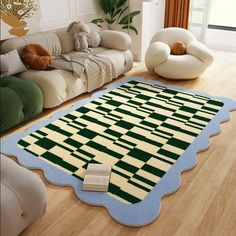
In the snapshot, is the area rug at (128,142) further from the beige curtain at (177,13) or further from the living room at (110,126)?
the beige curtain at (177,13)

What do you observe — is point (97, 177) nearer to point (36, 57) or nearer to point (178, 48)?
point (36, 57)

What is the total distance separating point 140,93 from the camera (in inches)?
127

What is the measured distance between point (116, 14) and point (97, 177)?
10.3 ft

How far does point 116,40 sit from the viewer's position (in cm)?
361

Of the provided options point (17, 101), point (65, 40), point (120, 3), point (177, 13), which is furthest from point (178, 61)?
point (17, 101)

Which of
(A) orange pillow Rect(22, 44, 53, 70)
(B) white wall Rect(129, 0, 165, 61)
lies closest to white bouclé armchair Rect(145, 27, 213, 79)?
(B) white wall Rect(129, 0, 165, 61)

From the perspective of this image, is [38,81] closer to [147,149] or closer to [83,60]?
[83,60]

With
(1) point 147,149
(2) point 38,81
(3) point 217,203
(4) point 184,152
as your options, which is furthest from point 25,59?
(3) point 217,203

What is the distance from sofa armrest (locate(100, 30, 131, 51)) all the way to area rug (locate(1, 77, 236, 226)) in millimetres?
685

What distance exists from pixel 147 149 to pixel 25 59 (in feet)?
5.00

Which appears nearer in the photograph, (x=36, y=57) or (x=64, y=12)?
(x=36, y=57)

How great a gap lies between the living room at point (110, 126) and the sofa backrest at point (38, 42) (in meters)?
0.01

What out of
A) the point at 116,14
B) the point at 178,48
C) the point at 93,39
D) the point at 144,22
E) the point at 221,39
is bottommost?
the point at 221,39

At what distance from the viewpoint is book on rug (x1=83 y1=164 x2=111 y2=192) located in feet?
5.97
